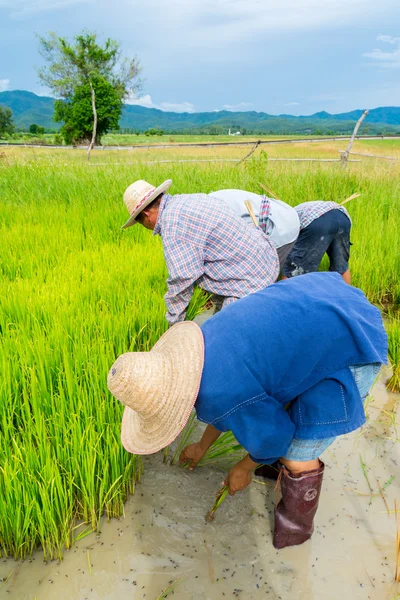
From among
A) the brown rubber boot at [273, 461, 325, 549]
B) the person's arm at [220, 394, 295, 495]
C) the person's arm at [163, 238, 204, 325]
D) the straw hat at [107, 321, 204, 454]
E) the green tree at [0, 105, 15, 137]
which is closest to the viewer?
the straw hat at [107, 321, 204, 454]

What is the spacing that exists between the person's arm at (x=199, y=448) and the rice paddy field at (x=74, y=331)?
0.19 m

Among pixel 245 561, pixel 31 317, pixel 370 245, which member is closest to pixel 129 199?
pixel 31 317

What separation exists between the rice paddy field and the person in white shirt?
2.33 ft

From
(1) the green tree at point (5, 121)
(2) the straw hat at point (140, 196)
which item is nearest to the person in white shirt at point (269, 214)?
(2) the straw hat at point (140, 196)

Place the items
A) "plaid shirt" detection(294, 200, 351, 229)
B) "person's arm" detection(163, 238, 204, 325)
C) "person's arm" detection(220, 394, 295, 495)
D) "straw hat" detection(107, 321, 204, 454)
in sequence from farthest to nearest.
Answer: "plaid shirt" detection(294, 200, 351, 229) → "person's arm" detection(163, 238, 204, 325) → "person's arm" detection(220, 394, 295, 495) → "straw hat" detection(107, 321, 204, 454)

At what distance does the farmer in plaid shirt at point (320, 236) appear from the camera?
2.95m

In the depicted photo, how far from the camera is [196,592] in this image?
1300 mm

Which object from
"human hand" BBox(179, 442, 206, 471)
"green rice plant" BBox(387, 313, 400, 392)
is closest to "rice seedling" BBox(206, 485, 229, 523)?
"human hand" BBox(179, 442, 206, 471)

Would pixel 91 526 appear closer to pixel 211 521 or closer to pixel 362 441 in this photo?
pixel 211 521

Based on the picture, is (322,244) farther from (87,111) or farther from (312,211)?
(87,111)

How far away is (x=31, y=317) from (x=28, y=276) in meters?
0.78

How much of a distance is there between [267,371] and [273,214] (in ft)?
5.12

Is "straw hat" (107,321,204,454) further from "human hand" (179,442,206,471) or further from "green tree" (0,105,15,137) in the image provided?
"green tree" (0,105,15,137)

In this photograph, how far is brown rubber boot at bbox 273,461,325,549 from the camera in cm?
136
